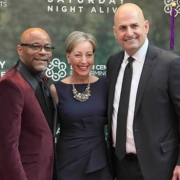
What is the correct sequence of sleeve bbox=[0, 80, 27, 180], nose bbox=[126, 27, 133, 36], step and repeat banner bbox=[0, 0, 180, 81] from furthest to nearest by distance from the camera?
1. step and repeat banner bbox=[0, 0, 180, 81]
2. nose bbox=[126, 27, 133, 36]
3. sleeve bbox=[0, 80, 27, 180]

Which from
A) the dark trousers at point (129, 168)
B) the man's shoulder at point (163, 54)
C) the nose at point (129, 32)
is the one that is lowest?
the dark trousers at point (129, 168)

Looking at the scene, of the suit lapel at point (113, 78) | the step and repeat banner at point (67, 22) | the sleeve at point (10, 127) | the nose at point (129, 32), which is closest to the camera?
the sleeve at point (10, 127)

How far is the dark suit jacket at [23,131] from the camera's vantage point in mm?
1466

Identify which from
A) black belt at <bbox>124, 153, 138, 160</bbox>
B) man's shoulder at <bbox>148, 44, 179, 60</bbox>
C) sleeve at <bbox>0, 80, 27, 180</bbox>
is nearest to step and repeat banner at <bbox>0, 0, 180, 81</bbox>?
man's shoulder at <bbox>148, 44, 179, 60</bbox>

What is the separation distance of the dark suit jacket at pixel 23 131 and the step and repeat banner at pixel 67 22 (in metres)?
0.77

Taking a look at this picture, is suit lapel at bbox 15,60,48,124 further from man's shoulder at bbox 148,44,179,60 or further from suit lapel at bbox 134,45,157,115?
man's shoulder at bbox 148,44,179,60

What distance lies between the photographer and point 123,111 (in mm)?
1737

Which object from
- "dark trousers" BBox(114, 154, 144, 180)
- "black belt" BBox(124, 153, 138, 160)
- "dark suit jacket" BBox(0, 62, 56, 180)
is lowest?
"dark trousers" BBox(114, 154, 144, 180)

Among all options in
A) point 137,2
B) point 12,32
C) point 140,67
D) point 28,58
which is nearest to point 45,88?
point 28,58

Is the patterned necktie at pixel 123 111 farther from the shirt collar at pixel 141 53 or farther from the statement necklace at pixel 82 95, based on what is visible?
the statement necklace at pixel 82 95

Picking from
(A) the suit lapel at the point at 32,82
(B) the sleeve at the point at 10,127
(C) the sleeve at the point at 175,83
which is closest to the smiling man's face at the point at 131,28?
(C) the sleeve at the point at 175,83

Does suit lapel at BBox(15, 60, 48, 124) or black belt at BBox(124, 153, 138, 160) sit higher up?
suit lapel at BBox(15, 60, 48, 124)

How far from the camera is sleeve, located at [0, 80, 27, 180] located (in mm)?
1455

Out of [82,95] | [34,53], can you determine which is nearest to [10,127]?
[34,53]
